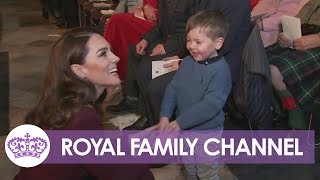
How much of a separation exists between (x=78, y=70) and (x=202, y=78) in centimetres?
76

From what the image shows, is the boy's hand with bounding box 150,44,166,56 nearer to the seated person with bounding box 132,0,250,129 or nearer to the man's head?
the seated person with bounding box 132,0,250,129

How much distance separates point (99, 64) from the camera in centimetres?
186

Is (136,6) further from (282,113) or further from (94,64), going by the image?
(94,64)

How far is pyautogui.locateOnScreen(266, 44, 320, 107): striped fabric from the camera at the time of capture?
3.05m

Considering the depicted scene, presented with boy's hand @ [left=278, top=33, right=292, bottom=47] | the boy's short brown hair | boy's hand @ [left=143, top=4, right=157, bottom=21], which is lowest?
boy's hand @ [left=278, top=33, right=292, bottom=47]

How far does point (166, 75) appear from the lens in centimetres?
289

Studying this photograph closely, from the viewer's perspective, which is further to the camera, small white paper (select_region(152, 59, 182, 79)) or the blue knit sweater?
small white paper (select_region(152, 59, 182, 79))

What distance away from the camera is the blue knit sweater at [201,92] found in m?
2.34

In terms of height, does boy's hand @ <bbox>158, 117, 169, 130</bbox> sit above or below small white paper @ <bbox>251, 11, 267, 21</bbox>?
below

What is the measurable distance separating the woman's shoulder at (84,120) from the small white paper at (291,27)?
1.87 metres

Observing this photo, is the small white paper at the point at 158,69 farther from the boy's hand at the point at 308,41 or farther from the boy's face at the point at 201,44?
the boy's hand at the point at 308,41

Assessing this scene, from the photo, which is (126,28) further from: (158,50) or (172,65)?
(172,65)

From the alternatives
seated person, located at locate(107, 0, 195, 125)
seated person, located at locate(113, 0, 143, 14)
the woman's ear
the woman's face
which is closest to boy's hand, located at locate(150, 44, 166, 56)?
seated person, located at locate(107, 0, 195, 125)

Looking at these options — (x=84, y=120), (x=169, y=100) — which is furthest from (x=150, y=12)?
(x=84, y=120)
